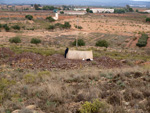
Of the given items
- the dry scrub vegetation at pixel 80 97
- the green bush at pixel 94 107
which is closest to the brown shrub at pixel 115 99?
the dry scrub vegetation at pixel 80 97

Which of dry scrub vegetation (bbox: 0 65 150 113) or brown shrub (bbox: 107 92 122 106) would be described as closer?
dry scrub vegetation (bbox: 0 65 150 113)

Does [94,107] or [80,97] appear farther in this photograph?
[80,97]

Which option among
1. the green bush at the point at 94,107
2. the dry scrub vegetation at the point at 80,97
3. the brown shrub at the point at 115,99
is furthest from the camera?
the brown shrub at the point at 115,99

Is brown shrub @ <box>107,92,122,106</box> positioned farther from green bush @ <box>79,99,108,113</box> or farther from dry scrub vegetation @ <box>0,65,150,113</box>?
green bush @ <box>79,99,108,113</box>

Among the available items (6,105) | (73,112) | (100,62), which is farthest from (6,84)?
(100,62)

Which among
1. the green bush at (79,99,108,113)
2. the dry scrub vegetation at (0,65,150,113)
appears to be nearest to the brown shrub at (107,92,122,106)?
the dry scrub vegetation at (0,65,150,113)

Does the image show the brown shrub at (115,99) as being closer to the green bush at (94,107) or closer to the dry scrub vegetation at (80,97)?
the dry scrub vegetation at (80,97)

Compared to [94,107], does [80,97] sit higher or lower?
lower

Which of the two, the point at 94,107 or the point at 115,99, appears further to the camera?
the point at 115,99

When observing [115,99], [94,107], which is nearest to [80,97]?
[94,107]

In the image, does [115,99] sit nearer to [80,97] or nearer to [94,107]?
[94,107]

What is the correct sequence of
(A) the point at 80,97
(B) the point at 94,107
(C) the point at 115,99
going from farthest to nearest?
(A) the point at 80,97 → (C) the point at 115,99 → (B) the point at 94,107

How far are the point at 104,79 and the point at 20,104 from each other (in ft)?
12.0

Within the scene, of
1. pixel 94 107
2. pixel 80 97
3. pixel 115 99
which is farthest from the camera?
pixel 80 97
